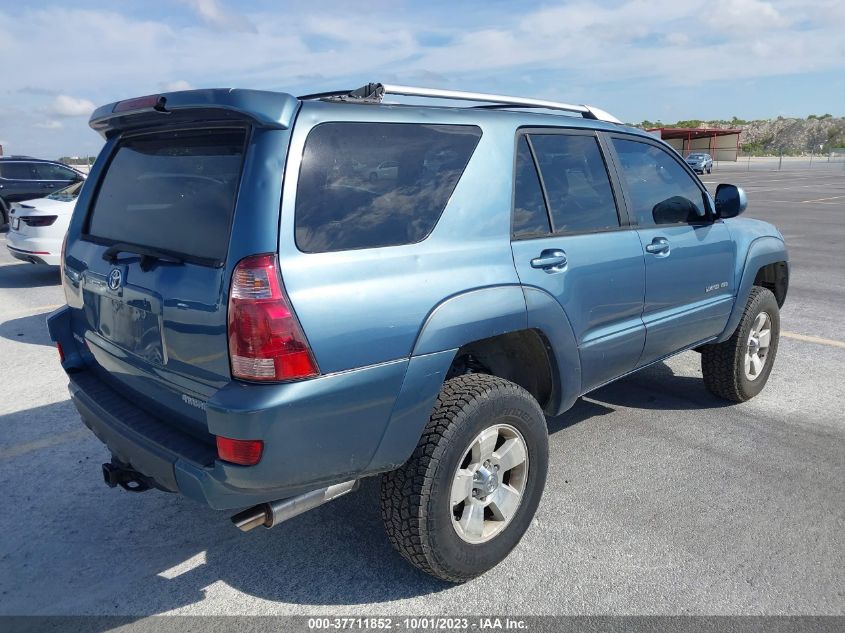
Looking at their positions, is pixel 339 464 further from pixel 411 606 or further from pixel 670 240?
pixel 670 240

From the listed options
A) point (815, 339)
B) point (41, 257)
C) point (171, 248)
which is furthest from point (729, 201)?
point (41, 257)

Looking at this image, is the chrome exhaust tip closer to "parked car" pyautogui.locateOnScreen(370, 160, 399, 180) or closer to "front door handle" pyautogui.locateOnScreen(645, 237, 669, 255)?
"parked car" pyautogui.locateOnScreen(370, 160, 399, 180)

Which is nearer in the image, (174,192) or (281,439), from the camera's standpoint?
(281,439)

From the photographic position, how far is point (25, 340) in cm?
657

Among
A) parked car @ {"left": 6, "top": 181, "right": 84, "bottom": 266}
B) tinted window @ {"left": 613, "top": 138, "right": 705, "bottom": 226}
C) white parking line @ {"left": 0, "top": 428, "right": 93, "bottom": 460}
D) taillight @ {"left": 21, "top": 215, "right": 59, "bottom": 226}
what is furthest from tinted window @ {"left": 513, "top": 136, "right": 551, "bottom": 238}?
taillight @ {"left": 21, "top": 215, "right": 59, "bottom": 226}

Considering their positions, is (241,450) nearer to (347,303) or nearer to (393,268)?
(347,303)

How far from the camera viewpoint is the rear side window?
7.84 feet

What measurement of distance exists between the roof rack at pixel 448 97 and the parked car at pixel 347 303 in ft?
0.04

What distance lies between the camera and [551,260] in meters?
3.09

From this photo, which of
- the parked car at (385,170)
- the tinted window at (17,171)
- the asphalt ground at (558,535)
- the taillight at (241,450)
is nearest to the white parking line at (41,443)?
the asphalt ground at (558,535)

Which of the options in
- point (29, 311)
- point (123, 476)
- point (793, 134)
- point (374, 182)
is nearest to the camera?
point (374, 182)

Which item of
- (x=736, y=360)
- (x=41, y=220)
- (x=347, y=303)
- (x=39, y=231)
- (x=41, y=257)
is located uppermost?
(x=347, y=303)

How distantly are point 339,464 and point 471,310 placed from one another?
77 cm

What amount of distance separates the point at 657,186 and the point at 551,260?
1.33 metres
